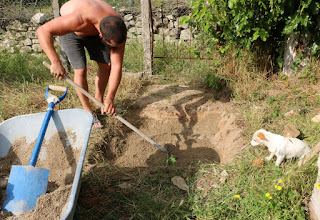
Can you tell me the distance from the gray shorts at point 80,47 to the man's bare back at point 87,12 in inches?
11.4

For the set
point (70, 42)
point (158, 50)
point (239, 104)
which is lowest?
point (239, 104)

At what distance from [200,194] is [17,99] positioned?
2.87 meters

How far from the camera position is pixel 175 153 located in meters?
3.20

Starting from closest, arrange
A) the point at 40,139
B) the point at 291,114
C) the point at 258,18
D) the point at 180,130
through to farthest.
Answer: the point at 40,139 < the point at 291,114 < the point at 258,18 < the point at 180,130

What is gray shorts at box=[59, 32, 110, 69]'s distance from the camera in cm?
291

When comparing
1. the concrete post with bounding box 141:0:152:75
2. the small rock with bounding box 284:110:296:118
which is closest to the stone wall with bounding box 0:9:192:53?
the concrete post with bounding box 141:0:152:75

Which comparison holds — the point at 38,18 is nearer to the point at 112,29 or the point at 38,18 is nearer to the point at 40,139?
the point at 112,29

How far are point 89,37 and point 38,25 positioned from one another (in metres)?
4.83

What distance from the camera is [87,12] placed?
8.10 feet

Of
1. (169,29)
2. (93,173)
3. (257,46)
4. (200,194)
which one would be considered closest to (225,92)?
(257,46)

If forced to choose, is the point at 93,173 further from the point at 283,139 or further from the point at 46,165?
the point at 283,139

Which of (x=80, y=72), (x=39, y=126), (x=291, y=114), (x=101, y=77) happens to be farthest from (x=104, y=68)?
(x=291, y=114)

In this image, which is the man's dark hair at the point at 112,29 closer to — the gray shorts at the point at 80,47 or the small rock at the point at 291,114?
the gray shorts at the point at 80,47

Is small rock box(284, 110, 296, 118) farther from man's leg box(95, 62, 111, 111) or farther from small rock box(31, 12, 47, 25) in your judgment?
small rock box(31, 12, 47, 25)
